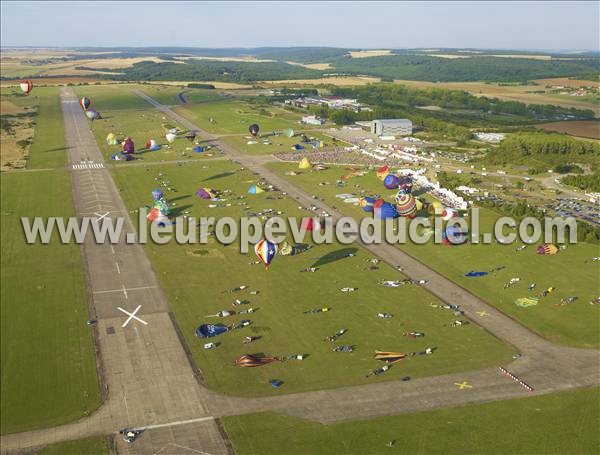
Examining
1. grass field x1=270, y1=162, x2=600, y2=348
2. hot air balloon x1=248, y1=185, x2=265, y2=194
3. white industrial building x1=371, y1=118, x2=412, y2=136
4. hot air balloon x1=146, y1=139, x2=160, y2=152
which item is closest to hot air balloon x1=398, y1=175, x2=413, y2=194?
grass field x1=270, y1=162, x2=600, y2=348

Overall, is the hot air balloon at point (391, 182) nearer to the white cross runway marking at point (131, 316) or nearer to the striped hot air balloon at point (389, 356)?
the striped hot air balloon at point (389, 356)

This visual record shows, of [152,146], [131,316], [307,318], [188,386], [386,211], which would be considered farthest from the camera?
[152,146]

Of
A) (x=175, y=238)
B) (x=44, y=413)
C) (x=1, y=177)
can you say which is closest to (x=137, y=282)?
(x=175, y=238)

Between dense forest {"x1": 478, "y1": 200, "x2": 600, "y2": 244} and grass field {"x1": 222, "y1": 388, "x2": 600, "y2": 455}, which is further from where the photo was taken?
dense forest {"x1": 478, "y1": 200, "x2": 600, "y2": 244}

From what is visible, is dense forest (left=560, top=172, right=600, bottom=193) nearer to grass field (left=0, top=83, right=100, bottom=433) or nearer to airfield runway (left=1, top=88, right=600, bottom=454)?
airfield runway (left=1, top=88, right=600, bottom=454)

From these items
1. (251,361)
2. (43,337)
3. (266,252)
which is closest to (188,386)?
(251,361)

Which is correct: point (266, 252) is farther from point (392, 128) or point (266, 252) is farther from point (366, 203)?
point (392, 128)

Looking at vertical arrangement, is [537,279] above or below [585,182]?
below

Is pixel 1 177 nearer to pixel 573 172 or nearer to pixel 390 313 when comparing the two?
pixel 390 313
